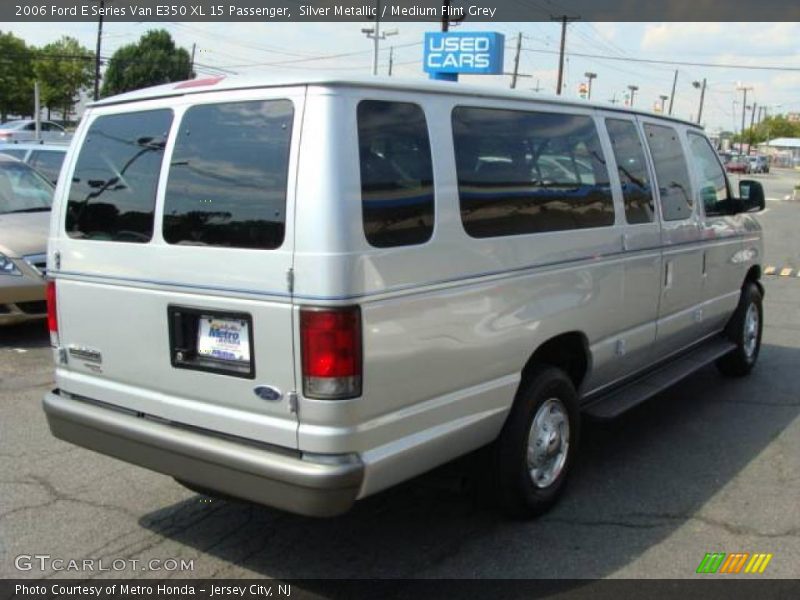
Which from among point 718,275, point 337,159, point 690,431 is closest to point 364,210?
point 337,159

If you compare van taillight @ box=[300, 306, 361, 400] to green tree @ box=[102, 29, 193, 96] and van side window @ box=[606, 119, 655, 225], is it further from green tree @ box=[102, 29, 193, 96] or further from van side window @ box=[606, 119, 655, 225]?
green tree @ box=[102, 29, 193, 96]

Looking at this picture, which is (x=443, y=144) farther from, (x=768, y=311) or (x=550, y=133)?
(x=768, y=311)

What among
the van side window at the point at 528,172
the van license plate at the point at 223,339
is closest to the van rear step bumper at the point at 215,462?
the van license plate at the point at 223,339

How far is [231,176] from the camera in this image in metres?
3.14

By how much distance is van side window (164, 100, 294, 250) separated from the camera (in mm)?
3006

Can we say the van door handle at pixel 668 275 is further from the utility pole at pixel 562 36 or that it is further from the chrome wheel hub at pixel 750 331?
the utility pole at pixel 562 36

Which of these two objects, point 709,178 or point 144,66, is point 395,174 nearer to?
point 709,178

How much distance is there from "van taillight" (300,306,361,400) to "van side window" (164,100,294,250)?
349mm

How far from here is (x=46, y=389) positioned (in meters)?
6.08

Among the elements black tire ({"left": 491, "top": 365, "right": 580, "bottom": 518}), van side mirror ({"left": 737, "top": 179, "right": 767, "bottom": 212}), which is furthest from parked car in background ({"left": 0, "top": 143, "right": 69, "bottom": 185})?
black tire ({"left": 491, "top": 365, "right": 580, "bottom": 518})

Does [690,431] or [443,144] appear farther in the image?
[690,431]

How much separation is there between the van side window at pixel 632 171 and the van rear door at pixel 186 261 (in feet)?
7.63

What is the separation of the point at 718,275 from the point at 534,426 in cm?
272

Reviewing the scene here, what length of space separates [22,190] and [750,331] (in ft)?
24.8
